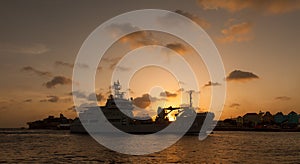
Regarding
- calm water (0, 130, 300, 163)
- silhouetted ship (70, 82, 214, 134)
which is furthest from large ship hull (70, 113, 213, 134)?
calm water (0, 130, 300, 163)

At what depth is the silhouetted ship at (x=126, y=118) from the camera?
10288cm

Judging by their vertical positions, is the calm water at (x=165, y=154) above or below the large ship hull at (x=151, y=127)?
below

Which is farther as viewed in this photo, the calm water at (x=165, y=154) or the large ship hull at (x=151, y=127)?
the large ship hull at (x=151, y=127)

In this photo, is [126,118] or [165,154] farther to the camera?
[126,118]

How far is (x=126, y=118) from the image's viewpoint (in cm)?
10794

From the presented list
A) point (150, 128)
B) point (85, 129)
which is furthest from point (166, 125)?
point (85, 129)

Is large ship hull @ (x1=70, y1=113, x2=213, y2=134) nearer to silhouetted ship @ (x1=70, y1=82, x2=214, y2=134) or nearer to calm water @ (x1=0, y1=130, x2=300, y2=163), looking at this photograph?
silhouetted ship @ (x1=70, y1=82, x2=214, y2=134)

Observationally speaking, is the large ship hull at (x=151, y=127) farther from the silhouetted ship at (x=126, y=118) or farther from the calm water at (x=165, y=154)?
the calm water at (x=165, y=154)

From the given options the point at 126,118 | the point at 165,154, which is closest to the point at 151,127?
the point at 126,118

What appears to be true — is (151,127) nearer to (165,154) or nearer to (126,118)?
(126,118)

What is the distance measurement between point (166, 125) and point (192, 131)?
8.05 m

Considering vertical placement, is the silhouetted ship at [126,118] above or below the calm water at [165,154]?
above

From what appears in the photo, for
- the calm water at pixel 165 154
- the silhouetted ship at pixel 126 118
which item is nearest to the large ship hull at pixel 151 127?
the silhouetted ship at pixel 126 118

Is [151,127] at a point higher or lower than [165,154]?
higher
